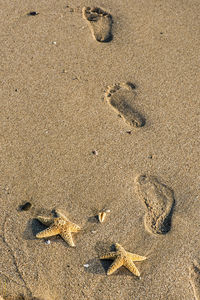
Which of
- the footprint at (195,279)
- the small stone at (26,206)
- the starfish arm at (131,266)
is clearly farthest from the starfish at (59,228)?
the footprint at (195,279)

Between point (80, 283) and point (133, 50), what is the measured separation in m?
2.96

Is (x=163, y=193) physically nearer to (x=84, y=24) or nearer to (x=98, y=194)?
(x=98, y=194)

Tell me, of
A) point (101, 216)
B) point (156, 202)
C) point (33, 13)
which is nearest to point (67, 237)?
point (101, 216)

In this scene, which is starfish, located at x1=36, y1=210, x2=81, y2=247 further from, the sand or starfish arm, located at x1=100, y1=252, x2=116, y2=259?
starfish arm, located at x1=100, y1=252, x2=116, y2=259

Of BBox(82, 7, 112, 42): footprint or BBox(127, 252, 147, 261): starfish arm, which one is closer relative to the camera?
BBox(127, 252, 147, 261): starfish arm

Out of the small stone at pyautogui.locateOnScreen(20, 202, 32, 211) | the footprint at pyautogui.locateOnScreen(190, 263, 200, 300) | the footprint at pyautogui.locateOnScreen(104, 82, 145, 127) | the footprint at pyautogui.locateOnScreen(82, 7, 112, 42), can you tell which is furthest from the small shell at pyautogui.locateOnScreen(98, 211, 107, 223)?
the footprint at pyautogui.locateOnScreen(82, 7, 112, 42)

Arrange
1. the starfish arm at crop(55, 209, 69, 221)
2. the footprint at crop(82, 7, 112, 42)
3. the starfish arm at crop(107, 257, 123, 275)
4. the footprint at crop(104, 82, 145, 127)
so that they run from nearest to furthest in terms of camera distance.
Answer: the starfish arm at crop(107, 257, 123, 275) < the starfish arm at crop(55, 209, 69, 221) < the footprint at crop(104, 82, 145, 127) < the footprint at crop(82, 7, 112, 42)

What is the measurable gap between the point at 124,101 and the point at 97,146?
2.23ft

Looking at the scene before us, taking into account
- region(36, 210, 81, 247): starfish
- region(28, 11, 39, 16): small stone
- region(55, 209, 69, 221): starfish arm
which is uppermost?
region(28, 11, 39, 16): small stone

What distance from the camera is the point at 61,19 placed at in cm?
479

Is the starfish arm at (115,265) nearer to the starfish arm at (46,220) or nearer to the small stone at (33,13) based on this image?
the starfish arm at (46,220)

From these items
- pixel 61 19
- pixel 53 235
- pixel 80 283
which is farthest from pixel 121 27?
pixel 80 283

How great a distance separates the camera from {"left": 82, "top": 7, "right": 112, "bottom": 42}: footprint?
4.66 m

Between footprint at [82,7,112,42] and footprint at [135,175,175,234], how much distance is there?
2.16 m
